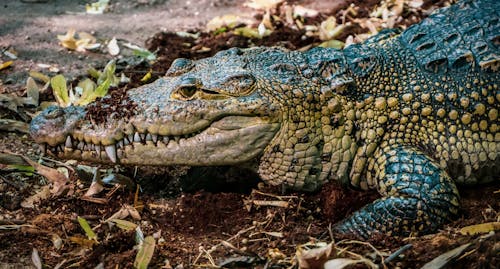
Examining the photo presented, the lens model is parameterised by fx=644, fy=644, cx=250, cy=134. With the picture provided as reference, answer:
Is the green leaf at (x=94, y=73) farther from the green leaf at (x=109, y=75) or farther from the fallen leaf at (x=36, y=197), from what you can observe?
the fallen leaf at (x=36, y=197)

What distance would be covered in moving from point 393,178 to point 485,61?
42.4 inches

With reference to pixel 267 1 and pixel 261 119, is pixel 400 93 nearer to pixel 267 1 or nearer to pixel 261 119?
pixel 261 119

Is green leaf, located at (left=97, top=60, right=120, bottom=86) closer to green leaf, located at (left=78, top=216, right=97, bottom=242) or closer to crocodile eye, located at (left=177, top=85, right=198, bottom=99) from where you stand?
crocodile eye, located at (left=177, top=85, right=198, bottom=99)

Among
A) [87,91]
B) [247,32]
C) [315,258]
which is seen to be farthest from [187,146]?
[247,32]

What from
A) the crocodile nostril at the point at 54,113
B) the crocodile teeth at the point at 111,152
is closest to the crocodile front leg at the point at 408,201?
the crocodile teeth at the point at 111,152

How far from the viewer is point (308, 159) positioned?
173 inches

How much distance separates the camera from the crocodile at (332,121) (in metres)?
4.22

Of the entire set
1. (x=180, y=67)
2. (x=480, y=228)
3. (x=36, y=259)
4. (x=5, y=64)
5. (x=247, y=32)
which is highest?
(x=180, y=67)

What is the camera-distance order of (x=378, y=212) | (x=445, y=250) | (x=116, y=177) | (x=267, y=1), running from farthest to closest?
(x=267, y=1)
(x=116, y=177)
(x=378, y=212)
(x=445, y=250)

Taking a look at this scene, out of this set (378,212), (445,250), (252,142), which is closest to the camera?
(445,250)

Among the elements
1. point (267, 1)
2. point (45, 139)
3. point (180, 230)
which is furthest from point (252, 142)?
point (267, 1)

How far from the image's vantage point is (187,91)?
4.32 metres

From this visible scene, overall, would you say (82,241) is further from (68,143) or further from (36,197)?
(36,197)

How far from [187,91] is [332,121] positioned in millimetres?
998
